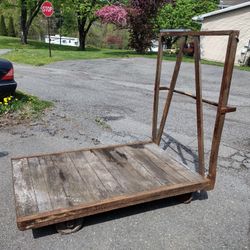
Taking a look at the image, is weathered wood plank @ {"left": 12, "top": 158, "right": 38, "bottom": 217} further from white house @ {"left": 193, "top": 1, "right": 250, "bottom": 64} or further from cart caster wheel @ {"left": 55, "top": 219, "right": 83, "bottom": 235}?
white house @ {"left": 193, "top": 1, "right": 250, "bottom": 64}

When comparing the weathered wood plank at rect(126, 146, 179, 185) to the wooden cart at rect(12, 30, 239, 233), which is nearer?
the wooden cart at rect(12, 30, 239, 233)

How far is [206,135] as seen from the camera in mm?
5539

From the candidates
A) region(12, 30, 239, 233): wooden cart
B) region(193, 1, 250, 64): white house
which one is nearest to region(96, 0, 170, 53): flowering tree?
region(193, 1, 250, 64): white house

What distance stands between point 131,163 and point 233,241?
4.90 feet

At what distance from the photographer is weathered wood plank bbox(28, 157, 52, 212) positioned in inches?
110

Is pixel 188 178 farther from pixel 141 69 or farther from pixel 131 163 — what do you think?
pixel 141 69

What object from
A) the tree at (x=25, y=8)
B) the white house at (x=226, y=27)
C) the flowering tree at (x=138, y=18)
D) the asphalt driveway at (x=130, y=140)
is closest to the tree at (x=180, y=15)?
the white house at (x=226, y=27)

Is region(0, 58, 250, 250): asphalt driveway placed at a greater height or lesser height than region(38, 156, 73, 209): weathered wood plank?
lesser

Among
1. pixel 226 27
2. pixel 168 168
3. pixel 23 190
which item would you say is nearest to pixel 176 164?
pixel 168 168

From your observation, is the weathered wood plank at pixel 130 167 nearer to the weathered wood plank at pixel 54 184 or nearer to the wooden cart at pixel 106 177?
the wooden cart at pixel 106 177

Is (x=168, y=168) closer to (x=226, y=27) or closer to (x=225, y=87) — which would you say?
(x=225, y=87)

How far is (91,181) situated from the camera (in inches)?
129

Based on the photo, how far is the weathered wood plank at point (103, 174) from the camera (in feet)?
10.2

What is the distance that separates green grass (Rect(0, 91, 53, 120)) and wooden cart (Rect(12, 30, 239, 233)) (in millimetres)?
2435
